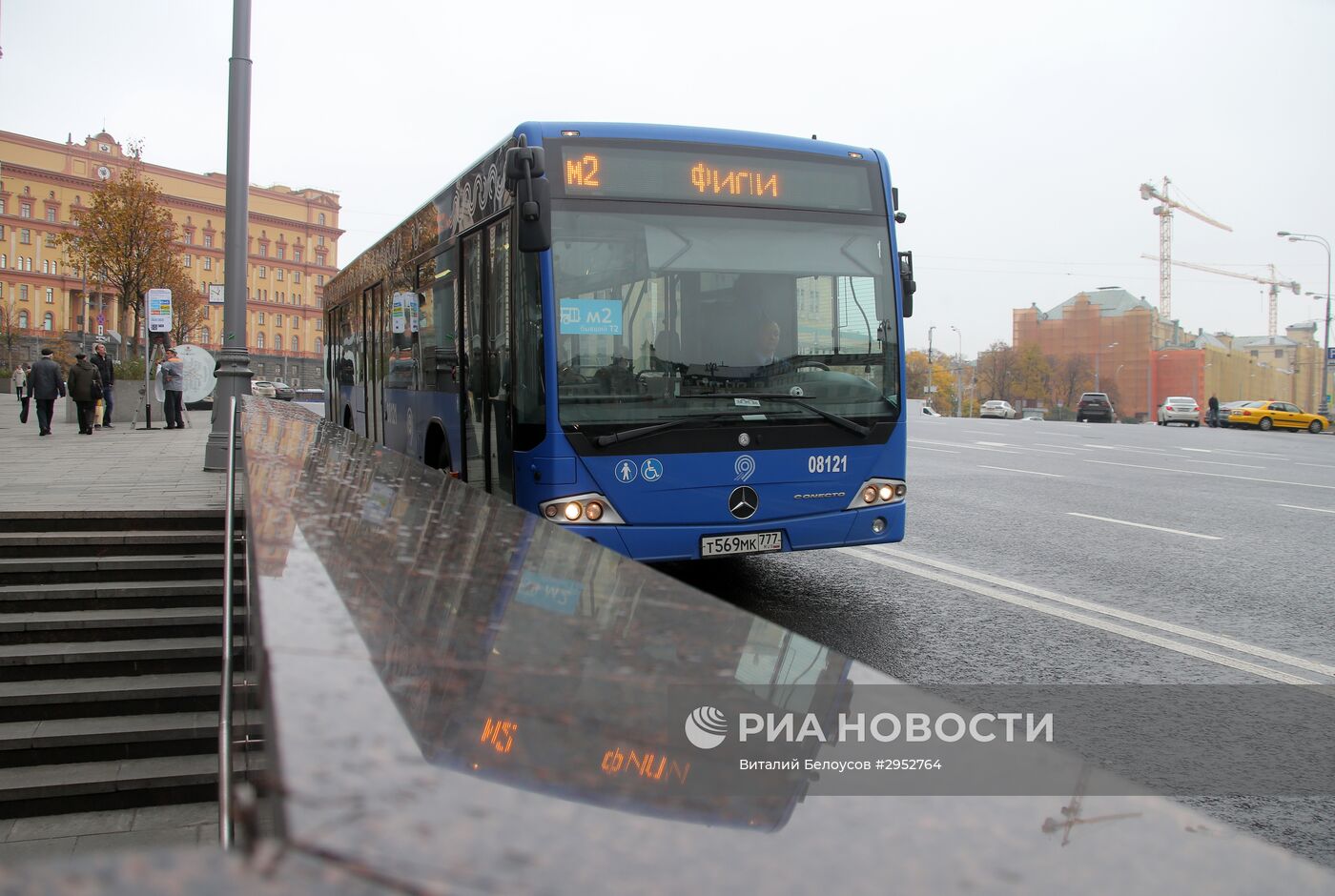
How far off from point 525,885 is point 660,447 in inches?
242

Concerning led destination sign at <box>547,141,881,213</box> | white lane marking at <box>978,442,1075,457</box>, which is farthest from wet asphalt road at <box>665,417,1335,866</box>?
white lane marking at <box>978,442,1075,457</box>

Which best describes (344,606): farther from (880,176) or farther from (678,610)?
(880,176)

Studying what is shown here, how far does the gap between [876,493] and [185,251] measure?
92.8m

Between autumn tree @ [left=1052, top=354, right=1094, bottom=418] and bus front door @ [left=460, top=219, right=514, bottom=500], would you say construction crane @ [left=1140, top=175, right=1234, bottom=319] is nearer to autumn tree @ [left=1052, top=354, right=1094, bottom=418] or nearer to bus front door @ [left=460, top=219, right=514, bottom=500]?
autumn tree @ [left=1052, top=354, right=1094, bottom=418]

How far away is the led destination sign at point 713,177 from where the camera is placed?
7.13 m

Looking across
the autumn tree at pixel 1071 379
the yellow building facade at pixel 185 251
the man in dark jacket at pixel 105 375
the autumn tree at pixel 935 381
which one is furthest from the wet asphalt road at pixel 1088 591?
the autumn tree at pixel 935 381

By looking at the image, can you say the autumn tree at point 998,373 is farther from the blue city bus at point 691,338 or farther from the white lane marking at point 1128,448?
the blue city bus at point 691,338

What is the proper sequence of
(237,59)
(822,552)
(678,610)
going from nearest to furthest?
(678,610), (822,552), (237,59)

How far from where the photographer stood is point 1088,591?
8.23 meters

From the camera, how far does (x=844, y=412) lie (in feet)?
24.4

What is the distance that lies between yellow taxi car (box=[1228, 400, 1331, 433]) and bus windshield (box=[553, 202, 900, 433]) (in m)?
49.1

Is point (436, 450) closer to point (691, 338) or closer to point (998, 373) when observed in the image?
point (691, 338)

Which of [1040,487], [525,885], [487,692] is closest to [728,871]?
[525,885]

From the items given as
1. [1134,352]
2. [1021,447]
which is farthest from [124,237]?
[1134,352]
